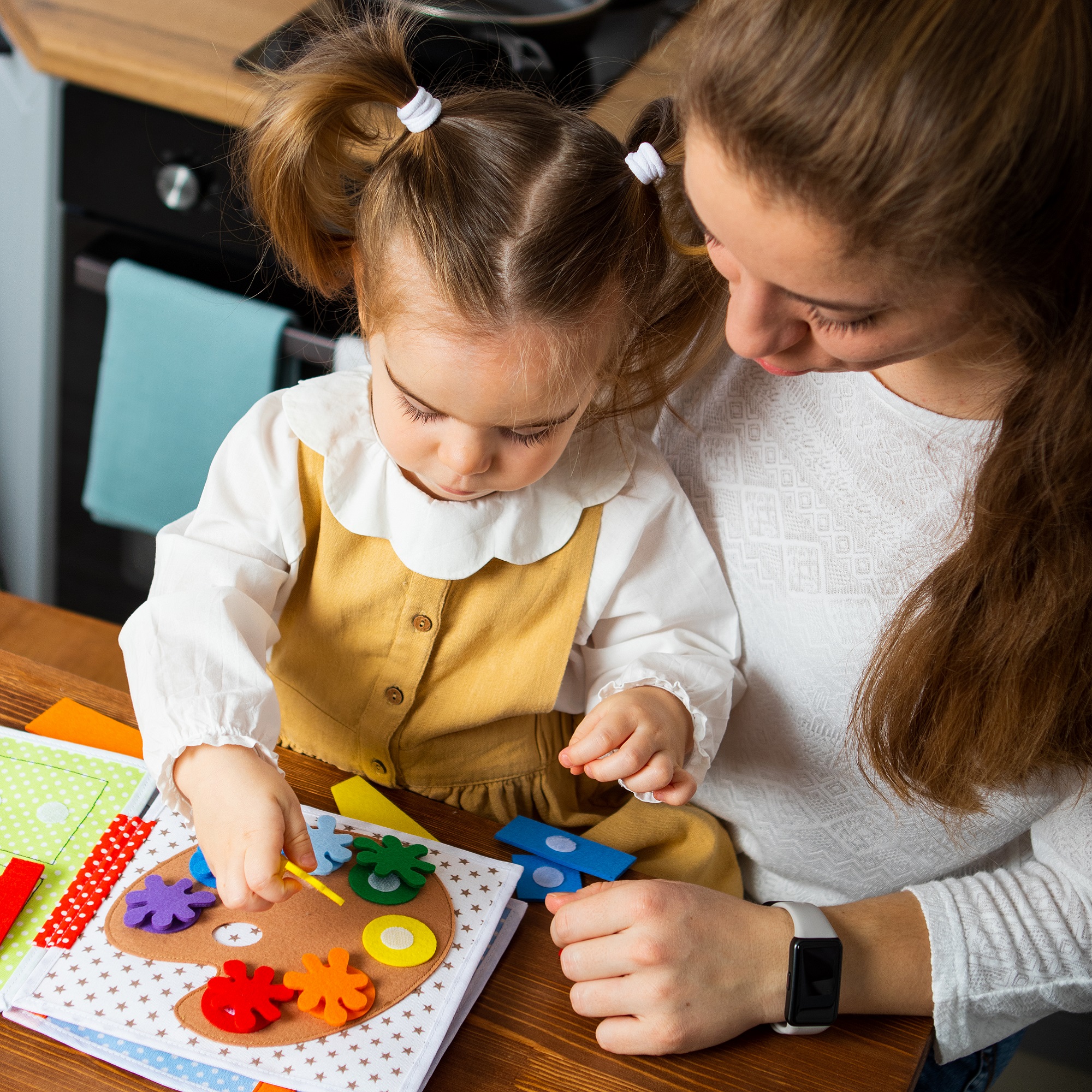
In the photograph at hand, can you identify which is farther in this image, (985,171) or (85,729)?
(85,729)

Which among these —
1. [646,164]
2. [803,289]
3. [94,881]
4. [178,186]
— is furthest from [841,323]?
[178,186]

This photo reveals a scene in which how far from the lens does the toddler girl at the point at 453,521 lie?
2.41 feet

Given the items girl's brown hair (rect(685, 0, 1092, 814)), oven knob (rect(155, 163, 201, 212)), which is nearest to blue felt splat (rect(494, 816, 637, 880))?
girl's brown hair (rect(685, 0, 1092, 814))

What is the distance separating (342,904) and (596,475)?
0.39m

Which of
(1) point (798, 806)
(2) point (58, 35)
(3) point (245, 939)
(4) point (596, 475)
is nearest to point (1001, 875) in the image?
(1) point (798, 806)

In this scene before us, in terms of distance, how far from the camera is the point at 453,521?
2.77 feet

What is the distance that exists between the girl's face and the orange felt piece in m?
0.28

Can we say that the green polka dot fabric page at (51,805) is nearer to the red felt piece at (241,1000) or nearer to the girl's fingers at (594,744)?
the red felt piece at (241,1000)

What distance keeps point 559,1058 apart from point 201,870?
0.25 meters

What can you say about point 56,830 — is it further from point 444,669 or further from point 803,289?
point 803,289

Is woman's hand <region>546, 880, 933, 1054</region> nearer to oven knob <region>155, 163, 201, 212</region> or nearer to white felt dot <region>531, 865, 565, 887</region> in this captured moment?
white felt dot <region>531, 865, 565, 887</region>

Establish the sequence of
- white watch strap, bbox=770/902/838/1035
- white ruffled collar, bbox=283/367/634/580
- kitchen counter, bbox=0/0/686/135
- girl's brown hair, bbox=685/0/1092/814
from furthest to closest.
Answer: kitchen counter, bbox=0/0/686/135 → white ruffled collar, bbox=283/367/634/580 → white watch strap, bbox=770/902/838/1035 → girl's brown hair, bbox=685/0/1092/814

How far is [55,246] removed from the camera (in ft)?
5.13

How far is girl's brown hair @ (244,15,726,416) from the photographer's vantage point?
735 millimetres
